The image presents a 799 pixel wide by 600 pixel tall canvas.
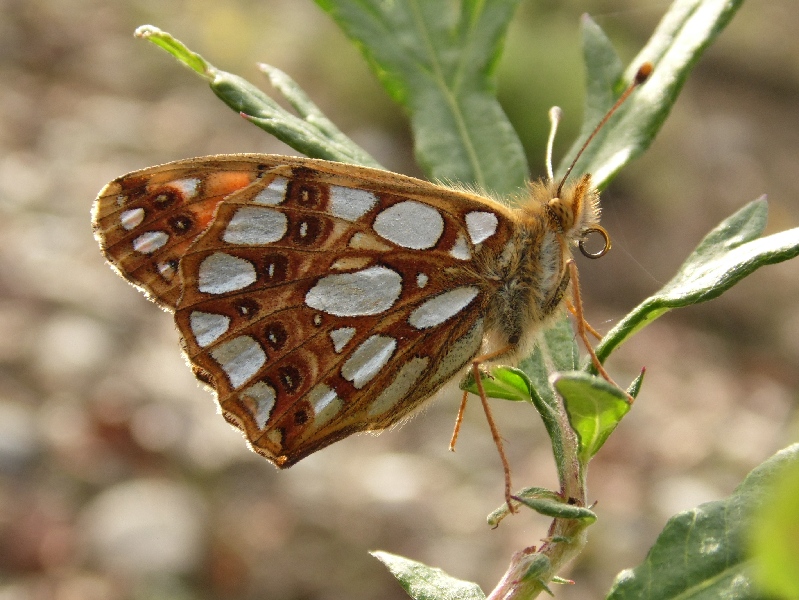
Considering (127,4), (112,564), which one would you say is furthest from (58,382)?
(127,4)

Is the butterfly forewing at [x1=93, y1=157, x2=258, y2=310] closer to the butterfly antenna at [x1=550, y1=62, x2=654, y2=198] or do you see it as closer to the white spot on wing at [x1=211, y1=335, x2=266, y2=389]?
the white spot on wing at [x1=211, y1=335, x2=266, y2=389]

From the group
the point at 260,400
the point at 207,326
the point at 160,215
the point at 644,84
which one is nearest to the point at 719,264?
the point at 644,84

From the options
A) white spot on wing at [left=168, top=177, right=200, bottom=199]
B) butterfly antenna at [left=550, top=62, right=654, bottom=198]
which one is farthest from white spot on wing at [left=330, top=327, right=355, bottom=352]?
butterfly antenna at [left=550, top=62, right=654, bottom=198]

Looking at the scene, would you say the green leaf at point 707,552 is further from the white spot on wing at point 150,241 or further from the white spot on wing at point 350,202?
the white spot on wing at point 150,241

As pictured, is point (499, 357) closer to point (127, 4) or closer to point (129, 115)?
point (129, 115)

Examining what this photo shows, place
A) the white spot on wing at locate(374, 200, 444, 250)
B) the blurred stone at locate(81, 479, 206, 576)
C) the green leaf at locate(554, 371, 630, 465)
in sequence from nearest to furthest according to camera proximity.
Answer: the green leaf at locate(554, 371, 630, 465)
the white spot on wing at locate(374, 200, 444, 250)
the blurred stone at locate(81, 479, 206, 576)

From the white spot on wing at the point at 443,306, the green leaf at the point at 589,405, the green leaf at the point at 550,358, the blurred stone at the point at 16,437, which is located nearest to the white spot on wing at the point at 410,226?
the white spot on wing at the point at 443,306
